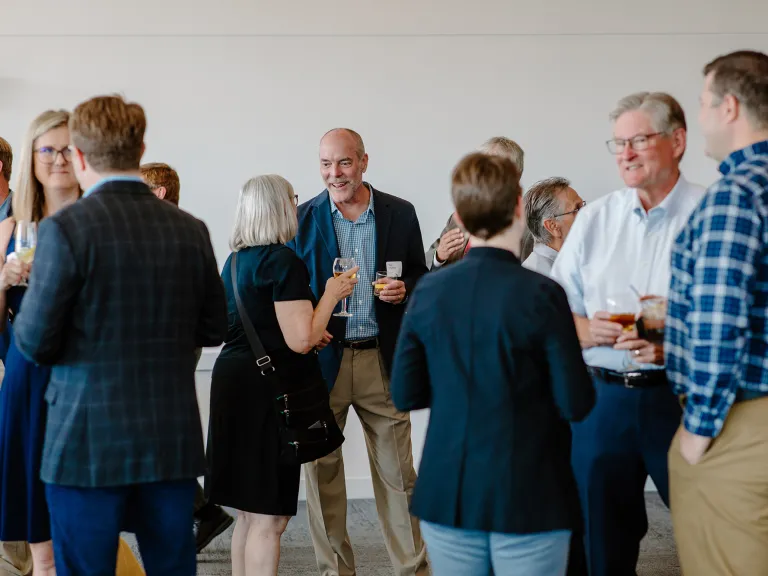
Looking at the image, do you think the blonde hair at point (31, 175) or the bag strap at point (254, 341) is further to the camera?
the bag strap at point (254, 341)

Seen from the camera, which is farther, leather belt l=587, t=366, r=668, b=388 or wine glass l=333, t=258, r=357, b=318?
wine glass l=333, t=258, r=357, b=318

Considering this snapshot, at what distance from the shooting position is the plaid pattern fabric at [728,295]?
202 cm

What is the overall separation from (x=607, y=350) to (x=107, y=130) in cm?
148

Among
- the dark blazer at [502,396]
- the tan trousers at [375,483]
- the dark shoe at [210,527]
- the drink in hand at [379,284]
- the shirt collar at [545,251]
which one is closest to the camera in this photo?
the dark blazer at [502,396]

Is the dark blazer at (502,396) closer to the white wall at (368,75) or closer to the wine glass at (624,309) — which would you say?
the wine glass at (624,309)

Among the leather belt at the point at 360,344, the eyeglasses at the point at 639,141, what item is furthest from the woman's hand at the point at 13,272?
the eyeglasses at the point at 639,141

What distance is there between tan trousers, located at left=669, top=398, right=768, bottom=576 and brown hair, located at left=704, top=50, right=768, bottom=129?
2.17ft

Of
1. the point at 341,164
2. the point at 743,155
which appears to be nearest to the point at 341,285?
the point at 341,164

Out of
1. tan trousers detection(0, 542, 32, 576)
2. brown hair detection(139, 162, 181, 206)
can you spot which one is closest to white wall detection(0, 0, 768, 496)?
brown hair detection(139, 162, 181, 206)

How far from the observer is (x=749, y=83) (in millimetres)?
2137

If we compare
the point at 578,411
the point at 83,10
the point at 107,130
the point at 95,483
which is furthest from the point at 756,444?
the point at 83,10

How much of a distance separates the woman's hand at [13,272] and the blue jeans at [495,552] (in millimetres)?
1344

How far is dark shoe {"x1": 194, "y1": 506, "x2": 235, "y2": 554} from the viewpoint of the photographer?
4.17m

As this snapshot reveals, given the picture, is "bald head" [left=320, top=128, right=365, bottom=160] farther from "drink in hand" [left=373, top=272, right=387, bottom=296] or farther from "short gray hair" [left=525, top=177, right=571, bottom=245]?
"short gray hair" [left=525, top=177, right=571, bottom=245]
